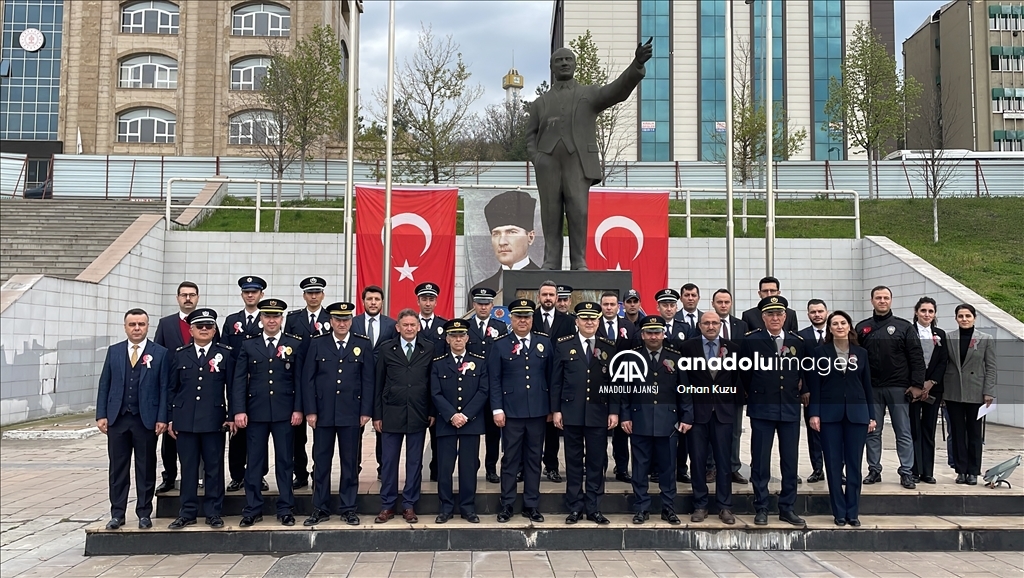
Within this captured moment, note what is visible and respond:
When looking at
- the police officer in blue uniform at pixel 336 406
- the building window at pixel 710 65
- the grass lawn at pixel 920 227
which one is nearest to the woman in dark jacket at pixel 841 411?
the police officer in blue uniform at pixel 336 406

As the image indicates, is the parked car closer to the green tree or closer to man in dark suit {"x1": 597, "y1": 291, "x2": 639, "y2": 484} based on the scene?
man in dark suit {"x1": 597, "y1": 291, "x2": 639, "y2": 484}

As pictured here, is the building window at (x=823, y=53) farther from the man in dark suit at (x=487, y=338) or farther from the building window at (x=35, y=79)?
the building window at (x=35, y=79)

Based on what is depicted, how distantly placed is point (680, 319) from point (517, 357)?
187cm

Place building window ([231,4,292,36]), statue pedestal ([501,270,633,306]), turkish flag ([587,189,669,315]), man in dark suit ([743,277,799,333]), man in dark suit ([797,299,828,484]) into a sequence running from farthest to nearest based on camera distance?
building window ([231,4,292,36])
turkish flag ([587,189,669,315])
statue pedestal ([501,270,633,306])
man in dark suit ([743,277,799,333])
man in dark suit ([797,299,828,484])

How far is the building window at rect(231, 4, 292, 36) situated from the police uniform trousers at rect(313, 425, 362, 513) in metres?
31.2

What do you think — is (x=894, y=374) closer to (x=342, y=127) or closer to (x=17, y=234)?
(x=17, y=234)

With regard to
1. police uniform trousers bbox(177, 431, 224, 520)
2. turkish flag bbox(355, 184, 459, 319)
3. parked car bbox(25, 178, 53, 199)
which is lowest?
police uniform trousers bbox(177, 431, 224, 520)

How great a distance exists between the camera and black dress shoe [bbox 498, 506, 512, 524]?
5238mm

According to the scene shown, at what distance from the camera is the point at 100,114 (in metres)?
31.8

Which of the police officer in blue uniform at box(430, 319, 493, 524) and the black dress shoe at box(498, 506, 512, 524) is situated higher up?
the police officer in blue uniform at box(430, 319, 493, 524)

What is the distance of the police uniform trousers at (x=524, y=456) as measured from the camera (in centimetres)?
532

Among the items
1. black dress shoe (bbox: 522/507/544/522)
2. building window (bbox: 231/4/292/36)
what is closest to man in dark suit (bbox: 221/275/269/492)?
black dress shoe (bbox: 522/507/544/522)

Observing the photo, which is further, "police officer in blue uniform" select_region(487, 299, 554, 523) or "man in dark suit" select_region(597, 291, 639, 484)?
"man in dark suit" select_region(597, 291, 639, 484)

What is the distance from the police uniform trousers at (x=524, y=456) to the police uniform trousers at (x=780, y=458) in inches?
62.8
